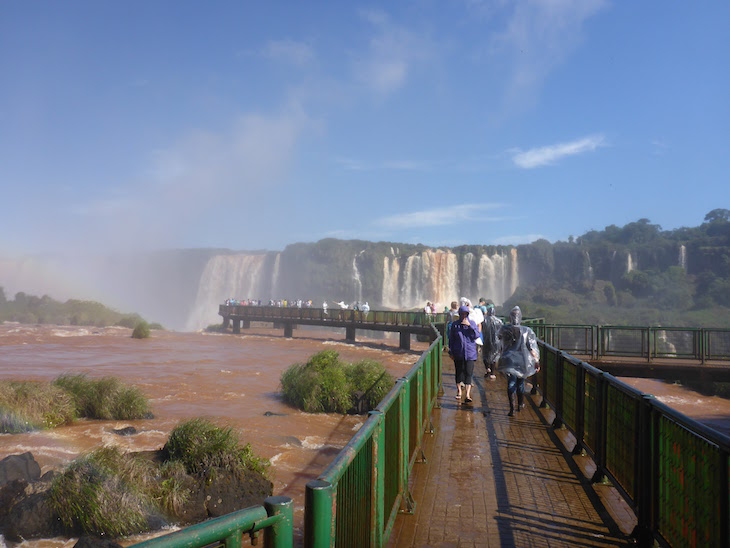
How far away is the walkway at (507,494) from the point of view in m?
4.34

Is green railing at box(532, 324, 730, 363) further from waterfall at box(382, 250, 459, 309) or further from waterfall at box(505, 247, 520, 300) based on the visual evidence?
waterfall at box(505, 247, 520, 300)

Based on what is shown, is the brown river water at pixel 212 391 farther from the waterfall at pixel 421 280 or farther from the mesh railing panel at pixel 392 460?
the waterfall at pixel 421 280

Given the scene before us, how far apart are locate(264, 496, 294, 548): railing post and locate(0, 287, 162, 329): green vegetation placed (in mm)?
60513

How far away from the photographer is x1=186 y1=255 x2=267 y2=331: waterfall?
290ft

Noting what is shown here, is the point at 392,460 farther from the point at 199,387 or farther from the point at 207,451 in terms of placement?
the point at 199,387

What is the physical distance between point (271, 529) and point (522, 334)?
6.88 meters

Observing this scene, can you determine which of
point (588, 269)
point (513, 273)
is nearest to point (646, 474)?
point (513, 273)

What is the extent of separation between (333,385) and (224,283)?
76596mm

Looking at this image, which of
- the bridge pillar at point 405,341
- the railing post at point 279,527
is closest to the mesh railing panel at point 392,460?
the railing post at point 279,527

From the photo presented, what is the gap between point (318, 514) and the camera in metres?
2.21

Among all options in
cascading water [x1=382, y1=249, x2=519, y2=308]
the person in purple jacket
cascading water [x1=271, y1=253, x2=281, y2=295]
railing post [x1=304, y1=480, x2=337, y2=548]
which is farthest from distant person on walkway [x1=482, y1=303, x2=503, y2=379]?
cascading water [x1=271, y1=253, x2=281, y2=295]

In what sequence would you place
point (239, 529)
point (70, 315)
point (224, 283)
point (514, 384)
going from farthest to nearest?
point (224, 283)
point (70, 315)
point (514, 384)
point (239, 529)

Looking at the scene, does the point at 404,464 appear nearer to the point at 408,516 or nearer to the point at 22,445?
the point at 408,516

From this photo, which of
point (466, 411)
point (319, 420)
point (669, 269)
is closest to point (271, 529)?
point (466, 411)
